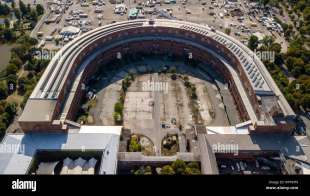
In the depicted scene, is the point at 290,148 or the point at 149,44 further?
the point at 149,44

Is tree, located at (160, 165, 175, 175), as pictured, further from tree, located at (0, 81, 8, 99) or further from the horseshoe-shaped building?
tree, located at (0, 81, 8, 99)

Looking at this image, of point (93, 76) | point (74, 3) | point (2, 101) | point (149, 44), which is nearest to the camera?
point (2, 101)

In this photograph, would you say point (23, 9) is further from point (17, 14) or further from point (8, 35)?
point (8, 35)

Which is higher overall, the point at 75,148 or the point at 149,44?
the point at 149,44

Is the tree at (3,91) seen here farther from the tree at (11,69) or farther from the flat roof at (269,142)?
the flat roof at (269,142)
